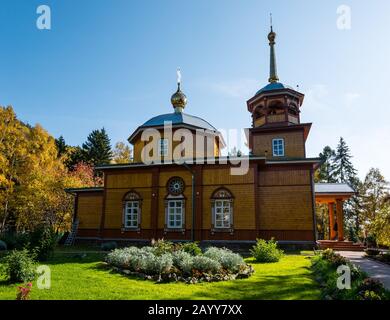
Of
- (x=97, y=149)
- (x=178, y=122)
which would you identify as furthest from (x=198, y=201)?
(x=97, y=149)

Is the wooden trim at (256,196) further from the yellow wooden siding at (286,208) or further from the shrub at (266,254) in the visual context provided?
the shrub at (266,254)

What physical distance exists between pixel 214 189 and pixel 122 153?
22.3 metres

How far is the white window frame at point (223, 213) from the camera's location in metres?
17.6

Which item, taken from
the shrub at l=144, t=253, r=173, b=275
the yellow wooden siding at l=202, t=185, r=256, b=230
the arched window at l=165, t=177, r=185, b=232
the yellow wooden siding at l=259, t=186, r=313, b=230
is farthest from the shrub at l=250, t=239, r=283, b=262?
the arched window at l=165, t=177, r=185, b=232

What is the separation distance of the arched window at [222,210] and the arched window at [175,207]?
192cm

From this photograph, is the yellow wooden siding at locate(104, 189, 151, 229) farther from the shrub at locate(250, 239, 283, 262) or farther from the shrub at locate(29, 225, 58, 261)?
the shrub at locate(250, 239, 283, 262)

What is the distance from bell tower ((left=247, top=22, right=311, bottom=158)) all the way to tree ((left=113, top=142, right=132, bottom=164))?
19.8 metres

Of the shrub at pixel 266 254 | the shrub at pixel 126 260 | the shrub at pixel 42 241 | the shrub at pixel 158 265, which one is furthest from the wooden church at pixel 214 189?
the shrub at pixel 158 265

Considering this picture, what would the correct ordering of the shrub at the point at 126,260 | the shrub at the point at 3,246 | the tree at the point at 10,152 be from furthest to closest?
1. the tree at the point at 10,152
2. the shrub at the point at 3,246
3. the shrub at the point at 126,260

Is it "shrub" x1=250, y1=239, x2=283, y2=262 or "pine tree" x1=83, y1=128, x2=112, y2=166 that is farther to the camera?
"pine tree" x1=83, y1=128, x2=112, y2=166

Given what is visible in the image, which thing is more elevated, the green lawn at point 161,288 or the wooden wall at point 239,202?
the wooden wall at point 239,202

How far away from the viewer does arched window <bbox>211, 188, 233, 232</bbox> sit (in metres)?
17.6
